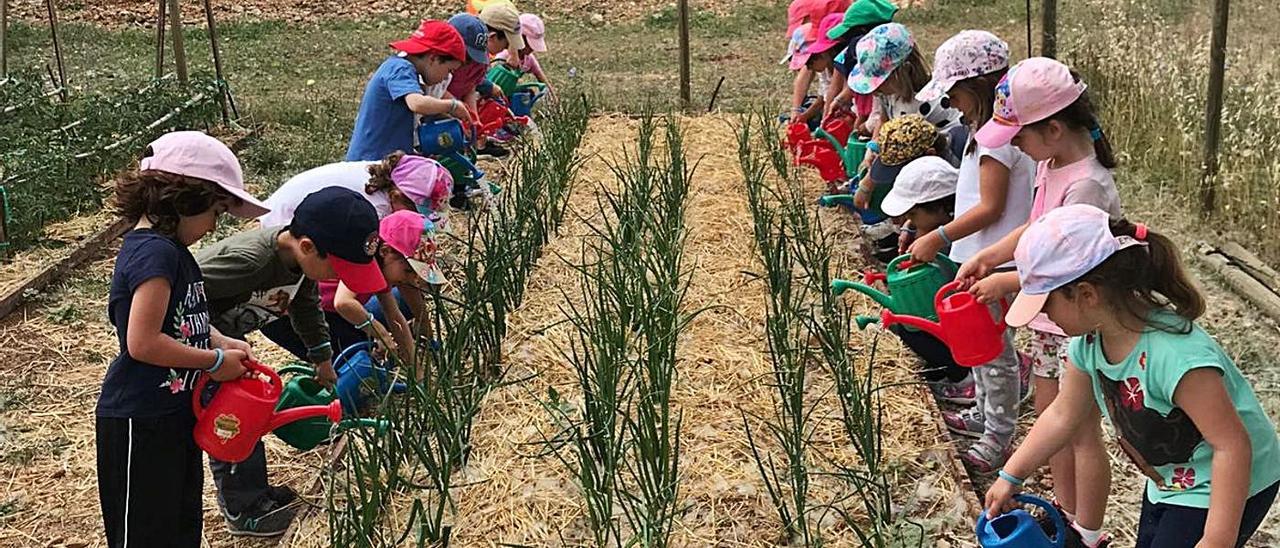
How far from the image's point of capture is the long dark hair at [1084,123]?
281cm

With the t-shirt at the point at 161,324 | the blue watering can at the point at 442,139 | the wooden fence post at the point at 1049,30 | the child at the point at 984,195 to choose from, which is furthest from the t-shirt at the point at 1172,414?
the wooden fence post at the point at 1049,30

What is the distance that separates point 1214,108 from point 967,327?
2.91 meters

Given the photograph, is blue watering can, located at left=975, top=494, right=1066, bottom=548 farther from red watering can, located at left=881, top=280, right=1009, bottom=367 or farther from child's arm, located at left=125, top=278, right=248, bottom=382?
child's arm, located at left=125, top=278, right=248, bottom=382

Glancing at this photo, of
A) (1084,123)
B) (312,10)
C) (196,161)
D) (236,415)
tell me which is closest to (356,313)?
(236,415)

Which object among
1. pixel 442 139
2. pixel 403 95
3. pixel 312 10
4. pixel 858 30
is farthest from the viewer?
pixel 312 10

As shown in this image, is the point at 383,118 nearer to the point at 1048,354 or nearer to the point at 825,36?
the point at 825,36

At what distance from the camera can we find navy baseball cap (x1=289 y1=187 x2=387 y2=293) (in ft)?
9.44

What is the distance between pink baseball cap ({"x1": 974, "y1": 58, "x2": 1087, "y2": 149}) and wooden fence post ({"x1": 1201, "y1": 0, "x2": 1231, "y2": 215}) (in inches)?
100

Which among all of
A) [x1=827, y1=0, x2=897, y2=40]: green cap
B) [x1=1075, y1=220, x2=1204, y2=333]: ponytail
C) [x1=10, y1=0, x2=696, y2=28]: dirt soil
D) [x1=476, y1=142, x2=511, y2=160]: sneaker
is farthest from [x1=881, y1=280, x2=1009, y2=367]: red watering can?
[x1=10, y1=0, x2=696, y2=28]: dirt soil

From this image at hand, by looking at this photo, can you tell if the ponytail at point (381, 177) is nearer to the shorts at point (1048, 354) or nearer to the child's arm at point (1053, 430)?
the shorts at point (1048, 354)

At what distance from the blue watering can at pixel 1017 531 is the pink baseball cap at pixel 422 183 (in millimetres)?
2196

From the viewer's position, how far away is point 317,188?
3.72 m

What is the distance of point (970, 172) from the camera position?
3.28 meters

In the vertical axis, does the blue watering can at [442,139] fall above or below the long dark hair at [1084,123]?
below
